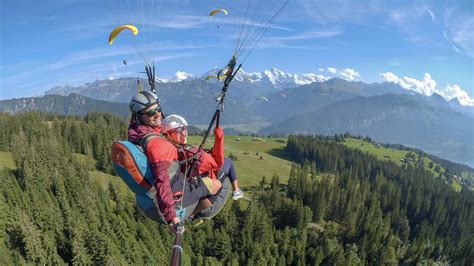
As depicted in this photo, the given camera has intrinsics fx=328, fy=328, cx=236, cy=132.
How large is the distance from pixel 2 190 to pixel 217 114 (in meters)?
85.1

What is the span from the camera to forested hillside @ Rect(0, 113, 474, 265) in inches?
2761

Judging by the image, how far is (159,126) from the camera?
984cm

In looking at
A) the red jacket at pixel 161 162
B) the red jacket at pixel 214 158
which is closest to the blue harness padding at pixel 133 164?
the red jacket at pixel 161 162

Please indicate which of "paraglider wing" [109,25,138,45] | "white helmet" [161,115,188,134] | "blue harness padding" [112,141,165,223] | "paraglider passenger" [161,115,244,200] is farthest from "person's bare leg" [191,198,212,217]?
"paraglider wing" [109,25,138,45]

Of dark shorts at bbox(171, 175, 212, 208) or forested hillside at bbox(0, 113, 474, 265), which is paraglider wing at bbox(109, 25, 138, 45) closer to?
dark shorts at bbox(171, 175, 212, 208)

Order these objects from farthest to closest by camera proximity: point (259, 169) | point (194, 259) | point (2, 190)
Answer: point (259, 169) → point (194, 259) → point (2, 190)

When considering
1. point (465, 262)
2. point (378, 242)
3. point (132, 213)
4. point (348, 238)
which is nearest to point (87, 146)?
point (132, 213)

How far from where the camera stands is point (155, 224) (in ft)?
284

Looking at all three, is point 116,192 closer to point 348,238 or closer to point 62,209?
point 62,209

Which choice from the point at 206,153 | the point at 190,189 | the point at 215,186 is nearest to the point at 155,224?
the point at 215,186

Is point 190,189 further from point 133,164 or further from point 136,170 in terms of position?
point 133,164

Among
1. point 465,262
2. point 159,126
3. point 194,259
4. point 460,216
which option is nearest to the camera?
point 159,126

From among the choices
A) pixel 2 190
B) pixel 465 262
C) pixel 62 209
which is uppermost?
pixel 2 190

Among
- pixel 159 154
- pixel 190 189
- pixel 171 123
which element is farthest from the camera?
pixel 190 189
